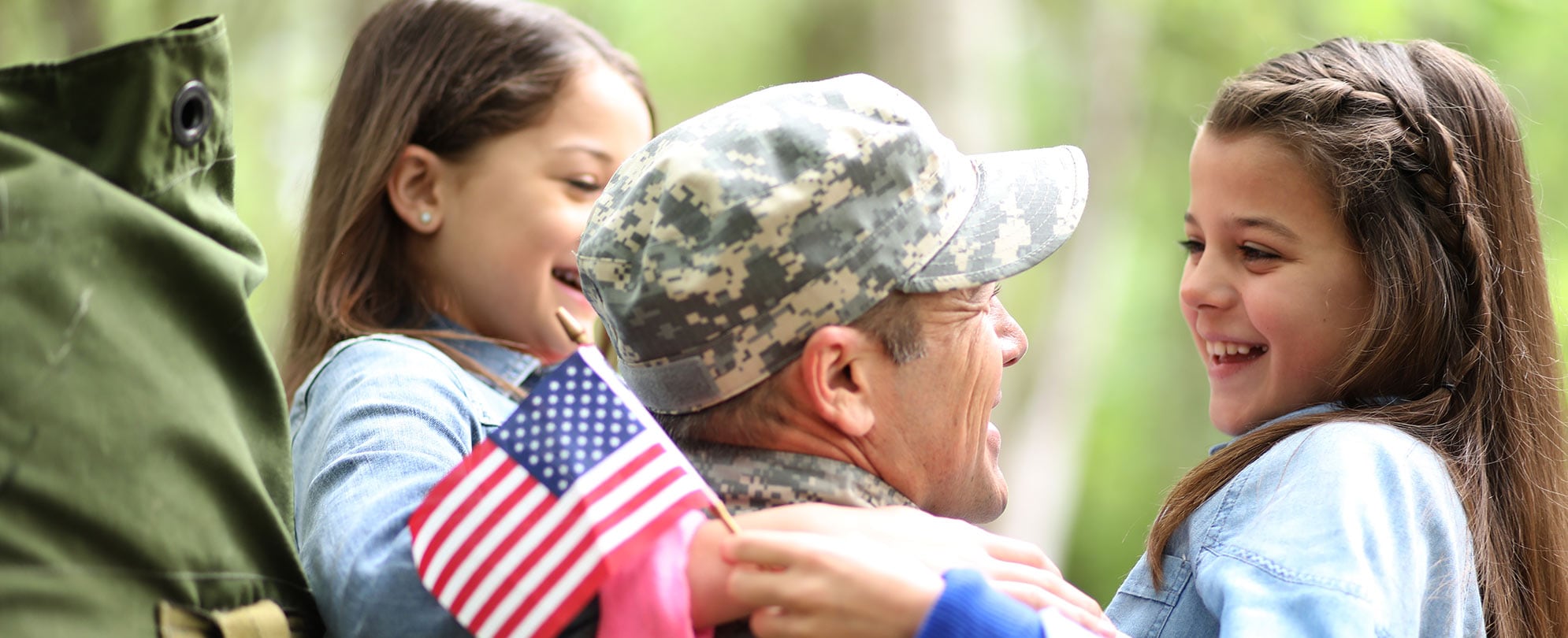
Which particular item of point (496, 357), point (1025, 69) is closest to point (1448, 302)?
point (496, 357)

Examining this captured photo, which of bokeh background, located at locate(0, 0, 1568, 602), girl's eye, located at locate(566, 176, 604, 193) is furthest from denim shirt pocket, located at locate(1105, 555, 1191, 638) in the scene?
bokeh background, located at locate(0, 0, 1568, 602)

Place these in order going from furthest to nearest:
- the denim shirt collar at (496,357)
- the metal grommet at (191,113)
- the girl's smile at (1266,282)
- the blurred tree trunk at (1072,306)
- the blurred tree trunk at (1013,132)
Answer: the blurred tree trunk at (1072,306) → the blurred tree trunk at (1013,132) → the denim shirt collar at (496,357) → the girl's smile at (1266,282) → the metal grommet at (191,113)

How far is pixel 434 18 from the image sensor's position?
3217mm

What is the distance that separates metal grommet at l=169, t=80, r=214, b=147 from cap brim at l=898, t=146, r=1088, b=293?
3.06ft

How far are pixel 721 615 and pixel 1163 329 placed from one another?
12.5m

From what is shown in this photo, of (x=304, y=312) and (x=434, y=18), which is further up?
(x=434, y=18)

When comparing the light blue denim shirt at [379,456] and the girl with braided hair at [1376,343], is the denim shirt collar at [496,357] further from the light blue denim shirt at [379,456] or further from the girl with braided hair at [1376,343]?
the girl with braided hair at [1376,343]

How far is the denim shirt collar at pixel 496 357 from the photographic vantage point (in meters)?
2.99

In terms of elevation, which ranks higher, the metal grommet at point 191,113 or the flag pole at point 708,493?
the metal grommet at point 191,113

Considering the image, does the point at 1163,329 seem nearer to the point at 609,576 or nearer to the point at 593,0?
the point at 593,0

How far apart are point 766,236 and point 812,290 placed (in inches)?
4.0

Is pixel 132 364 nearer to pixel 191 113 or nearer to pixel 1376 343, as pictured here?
pixel 191 113

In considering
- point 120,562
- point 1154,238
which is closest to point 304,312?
point 120,562

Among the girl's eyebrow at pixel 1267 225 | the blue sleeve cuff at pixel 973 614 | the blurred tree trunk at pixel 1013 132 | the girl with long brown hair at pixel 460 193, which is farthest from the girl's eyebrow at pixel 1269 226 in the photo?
the blurred tree trunk at pixel 1013 132
